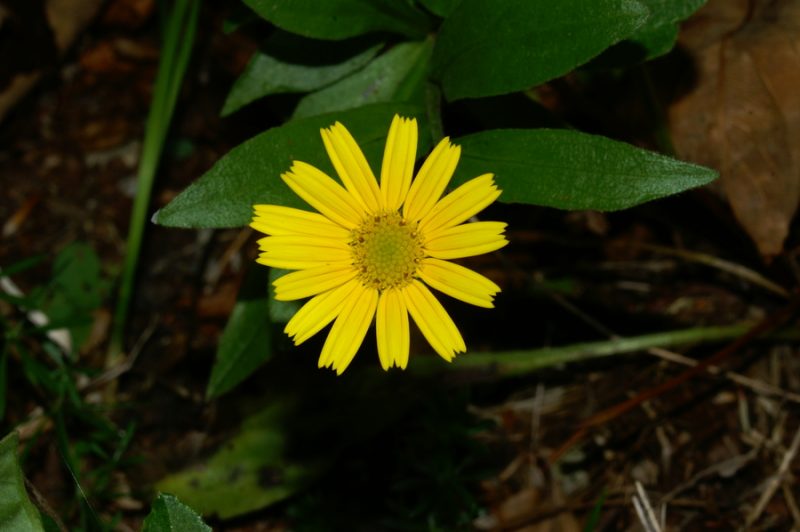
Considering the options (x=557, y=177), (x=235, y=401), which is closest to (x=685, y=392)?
(x=557, y=177)

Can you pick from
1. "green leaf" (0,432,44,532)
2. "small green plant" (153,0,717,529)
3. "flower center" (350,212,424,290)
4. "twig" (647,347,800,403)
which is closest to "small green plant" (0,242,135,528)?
"small green plant" (153,0,717,529)

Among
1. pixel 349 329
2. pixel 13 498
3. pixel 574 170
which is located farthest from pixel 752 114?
pixel 13 498

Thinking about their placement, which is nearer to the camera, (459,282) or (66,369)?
(459,282)

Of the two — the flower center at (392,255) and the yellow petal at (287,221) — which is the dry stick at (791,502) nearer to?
the flower center at (392,255)

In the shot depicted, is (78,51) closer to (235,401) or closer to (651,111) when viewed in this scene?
(235,401)

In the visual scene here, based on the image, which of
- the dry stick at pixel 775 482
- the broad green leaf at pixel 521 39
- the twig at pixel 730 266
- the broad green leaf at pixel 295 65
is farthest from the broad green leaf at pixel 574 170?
the dry stick at pixel 775 482

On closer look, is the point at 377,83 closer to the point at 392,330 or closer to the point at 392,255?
the point at 392,255

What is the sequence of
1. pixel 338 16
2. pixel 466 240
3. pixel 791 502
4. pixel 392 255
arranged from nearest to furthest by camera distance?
1. pixel 466 240
2. pixel 392 255
3. pixel 338 16
4. pixel 791 502
